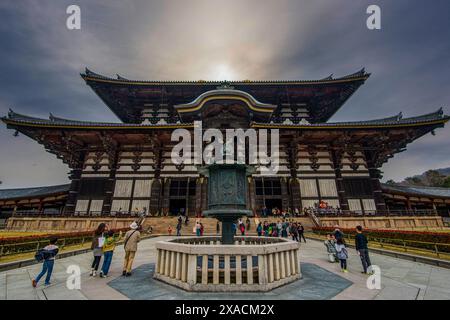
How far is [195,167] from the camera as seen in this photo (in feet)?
56.8

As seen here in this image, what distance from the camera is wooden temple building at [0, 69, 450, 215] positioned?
18.0 m

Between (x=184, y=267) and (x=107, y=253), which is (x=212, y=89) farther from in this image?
(x=184, y=267)

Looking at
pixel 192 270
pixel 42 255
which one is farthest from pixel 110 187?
pixel 192 270

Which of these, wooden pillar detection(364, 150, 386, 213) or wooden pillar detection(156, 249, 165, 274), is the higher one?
wooden pillar detection(364, 150, 386, 213)

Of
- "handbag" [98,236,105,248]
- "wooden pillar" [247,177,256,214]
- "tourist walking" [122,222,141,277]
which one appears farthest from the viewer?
"wooden pillar" [247,177,256,214]

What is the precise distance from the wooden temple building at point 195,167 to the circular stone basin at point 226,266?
1371 cm

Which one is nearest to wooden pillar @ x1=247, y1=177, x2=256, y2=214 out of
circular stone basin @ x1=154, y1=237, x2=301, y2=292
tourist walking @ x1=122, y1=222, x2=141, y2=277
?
circular stone basin @ x1=154, y1=237, x2=301, y2=292

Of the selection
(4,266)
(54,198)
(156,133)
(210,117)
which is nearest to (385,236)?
(4,266)

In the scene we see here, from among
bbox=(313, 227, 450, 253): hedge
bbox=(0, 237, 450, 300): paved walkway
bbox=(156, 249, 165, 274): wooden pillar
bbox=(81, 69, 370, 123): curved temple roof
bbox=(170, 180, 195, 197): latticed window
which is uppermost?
bbox=(81, 69, 370, 123): curved temple roof

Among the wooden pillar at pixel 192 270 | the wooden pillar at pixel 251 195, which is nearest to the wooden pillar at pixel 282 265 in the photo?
the wooden pillar at pixel 192 270

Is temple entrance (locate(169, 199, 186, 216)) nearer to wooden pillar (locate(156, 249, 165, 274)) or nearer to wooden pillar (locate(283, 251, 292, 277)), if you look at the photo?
wooden pillar (locate(156, 249, 165, 274))

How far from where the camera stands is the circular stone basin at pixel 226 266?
3.77 metres

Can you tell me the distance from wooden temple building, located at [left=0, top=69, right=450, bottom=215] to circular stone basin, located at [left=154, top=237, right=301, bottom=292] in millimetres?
13715

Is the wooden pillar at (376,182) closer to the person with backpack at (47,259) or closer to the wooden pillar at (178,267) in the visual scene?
the wooden pillar at (178,267)
